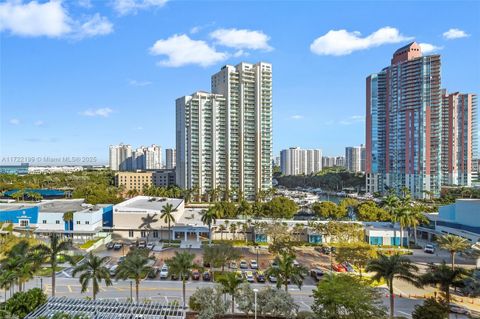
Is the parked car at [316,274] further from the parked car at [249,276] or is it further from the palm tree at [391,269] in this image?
the palm tree at [391,269]

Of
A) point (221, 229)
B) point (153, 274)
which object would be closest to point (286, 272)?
point (153, 274)

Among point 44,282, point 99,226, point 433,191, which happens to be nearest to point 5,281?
point 44,282

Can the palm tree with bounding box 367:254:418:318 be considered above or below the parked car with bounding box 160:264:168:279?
above

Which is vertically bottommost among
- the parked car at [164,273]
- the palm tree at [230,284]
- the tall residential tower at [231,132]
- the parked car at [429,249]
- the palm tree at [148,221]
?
the parked car at [429,249]

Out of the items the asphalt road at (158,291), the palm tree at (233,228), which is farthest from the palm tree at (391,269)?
the palm tree at (233,228)

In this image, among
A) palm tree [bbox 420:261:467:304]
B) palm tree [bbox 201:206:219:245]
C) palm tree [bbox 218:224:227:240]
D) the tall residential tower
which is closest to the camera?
palm tree [bbox 420:261:467:304]

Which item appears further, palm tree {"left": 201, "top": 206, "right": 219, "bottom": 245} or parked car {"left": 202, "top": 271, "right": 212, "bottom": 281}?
palm tree {"left": 201, "top": 206, "right": 219, "bottom": 245}

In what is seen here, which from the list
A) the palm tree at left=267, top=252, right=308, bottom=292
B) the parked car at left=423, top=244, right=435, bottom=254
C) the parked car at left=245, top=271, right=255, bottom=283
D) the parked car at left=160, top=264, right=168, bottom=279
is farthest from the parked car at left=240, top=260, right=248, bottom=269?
the parked car at left=423, top=244, right=435, bottom=254

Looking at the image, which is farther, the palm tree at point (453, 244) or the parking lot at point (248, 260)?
the parking lot at point (248, 260)

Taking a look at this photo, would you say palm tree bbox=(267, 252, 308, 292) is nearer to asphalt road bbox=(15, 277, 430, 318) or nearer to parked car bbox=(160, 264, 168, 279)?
asphalt road bbox=(15, 277, 430, 318)

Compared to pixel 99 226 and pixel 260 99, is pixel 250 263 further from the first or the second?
pixel 260 99

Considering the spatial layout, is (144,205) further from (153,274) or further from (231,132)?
(231,132)
